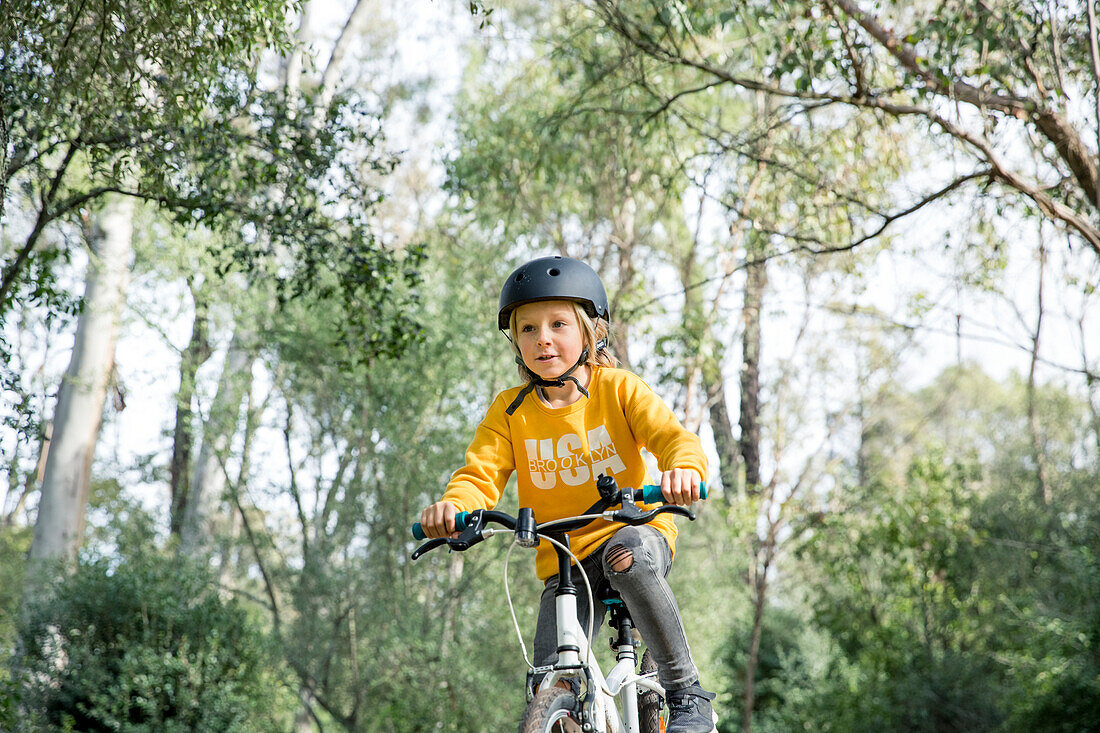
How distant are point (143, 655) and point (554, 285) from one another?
5702 millimetres

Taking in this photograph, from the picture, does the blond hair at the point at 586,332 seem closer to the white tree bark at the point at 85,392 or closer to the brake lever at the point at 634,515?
the brake lever at the point at 634,515

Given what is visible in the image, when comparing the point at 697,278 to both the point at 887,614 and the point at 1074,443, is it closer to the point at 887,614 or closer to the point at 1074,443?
the point at 887,614

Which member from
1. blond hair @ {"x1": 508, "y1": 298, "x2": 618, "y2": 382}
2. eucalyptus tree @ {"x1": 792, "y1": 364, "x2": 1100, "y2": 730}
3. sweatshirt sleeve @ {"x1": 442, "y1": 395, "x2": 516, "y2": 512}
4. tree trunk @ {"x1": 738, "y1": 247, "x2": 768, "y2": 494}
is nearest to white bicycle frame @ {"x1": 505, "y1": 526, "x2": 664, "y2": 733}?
sweatshirt sleeve @ {"x1": 442, "y1": 395, "x2": 516, "y2": 512}

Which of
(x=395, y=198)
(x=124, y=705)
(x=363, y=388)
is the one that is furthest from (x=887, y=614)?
(x=395, y=198)

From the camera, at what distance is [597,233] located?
1146 centimetres

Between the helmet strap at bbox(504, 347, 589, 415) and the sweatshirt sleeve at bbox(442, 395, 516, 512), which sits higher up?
the helmet strap at bbox(504, 347, 589, 415)

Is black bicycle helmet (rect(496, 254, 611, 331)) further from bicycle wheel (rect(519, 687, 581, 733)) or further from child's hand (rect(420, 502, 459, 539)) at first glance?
bicycle wheel (rect(519, 687, 581, 733))

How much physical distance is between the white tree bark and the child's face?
29.8 ft

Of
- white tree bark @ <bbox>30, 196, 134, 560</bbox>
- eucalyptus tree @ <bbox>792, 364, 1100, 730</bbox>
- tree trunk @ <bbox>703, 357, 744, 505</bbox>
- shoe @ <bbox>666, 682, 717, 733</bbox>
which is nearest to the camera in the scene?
shoe @ <bbox>666, 682, 717, 733</bbox>

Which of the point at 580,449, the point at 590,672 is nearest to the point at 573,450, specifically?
the point at 580,449

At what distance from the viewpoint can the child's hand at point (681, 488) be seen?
8.66 feet

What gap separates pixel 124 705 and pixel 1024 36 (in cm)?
832

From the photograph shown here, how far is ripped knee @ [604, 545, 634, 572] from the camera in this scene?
291 centimetres

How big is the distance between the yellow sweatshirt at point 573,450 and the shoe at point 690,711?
0.52m
